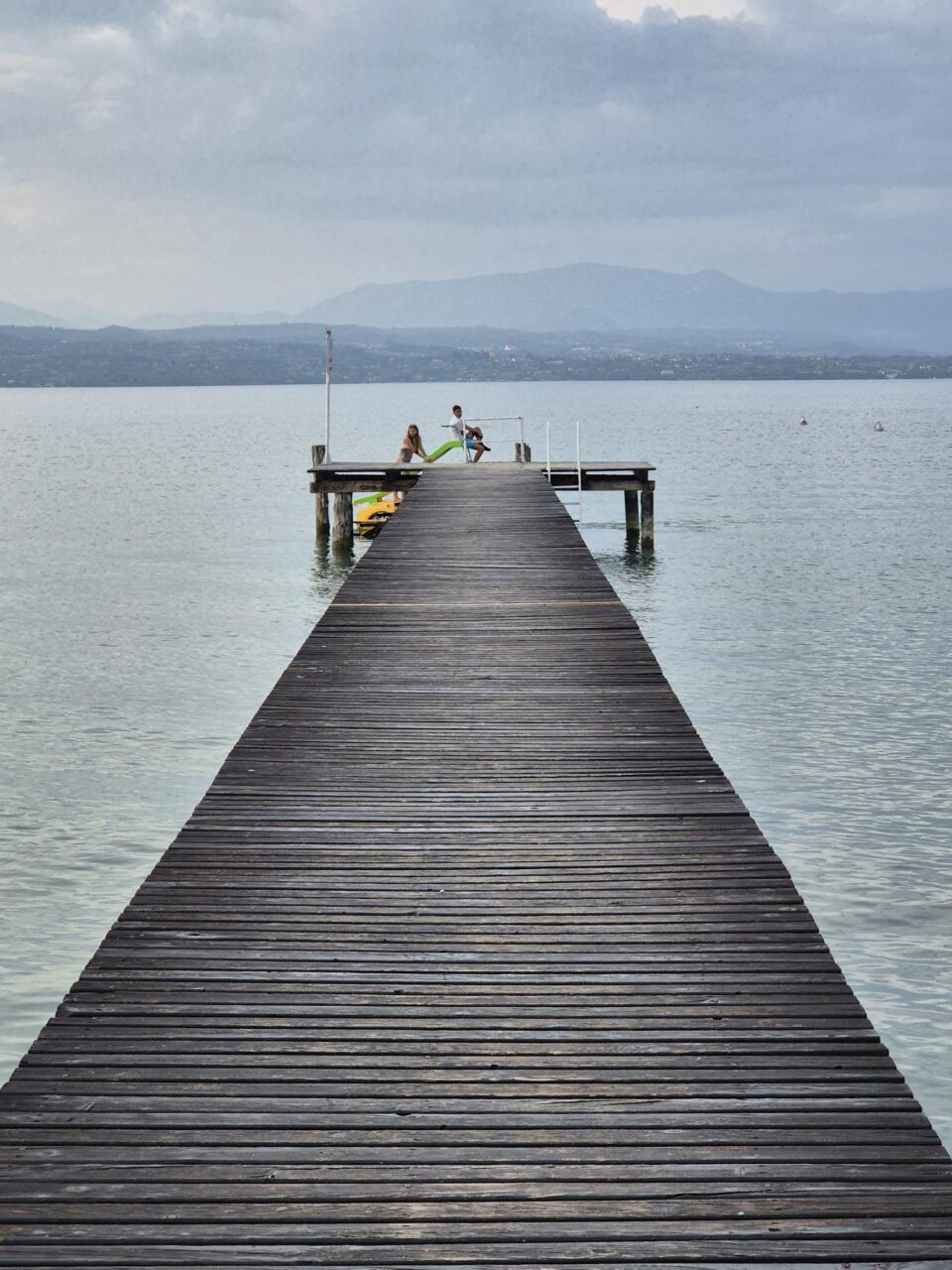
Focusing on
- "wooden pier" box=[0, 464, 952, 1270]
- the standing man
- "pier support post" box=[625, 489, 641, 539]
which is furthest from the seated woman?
"wooden pier" box=[0, 464, 952, 1270]

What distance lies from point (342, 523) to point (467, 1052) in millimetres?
23660

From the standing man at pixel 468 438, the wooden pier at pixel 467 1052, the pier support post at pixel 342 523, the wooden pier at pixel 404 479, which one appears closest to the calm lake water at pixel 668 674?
the pier support post at pixel 342 523

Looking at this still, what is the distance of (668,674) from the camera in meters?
17.1

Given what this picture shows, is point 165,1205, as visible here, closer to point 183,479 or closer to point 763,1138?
point 763,1138

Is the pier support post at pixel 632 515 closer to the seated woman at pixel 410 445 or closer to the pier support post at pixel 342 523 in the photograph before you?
the seated woman at pixel 410 445

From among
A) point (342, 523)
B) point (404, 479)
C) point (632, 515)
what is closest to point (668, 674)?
point (404, 479)

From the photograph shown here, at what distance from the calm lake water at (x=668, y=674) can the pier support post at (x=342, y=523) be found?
1.75 feet

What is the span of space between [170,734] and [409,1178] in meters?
10.5

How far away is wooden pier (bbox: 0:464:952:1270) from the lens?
149 inches

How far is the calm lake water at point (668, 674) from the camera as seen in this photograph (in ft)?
30.1

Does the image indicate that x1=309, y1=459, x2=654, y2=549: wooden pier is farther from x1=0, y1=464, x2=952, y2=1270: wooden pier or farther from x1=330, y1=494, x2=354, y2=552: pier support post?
x1=0, y1=464, x2=952, y2=1270: wooden pier

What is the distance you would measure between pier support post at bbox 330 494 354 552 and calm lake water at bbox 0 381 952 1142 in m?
0.53

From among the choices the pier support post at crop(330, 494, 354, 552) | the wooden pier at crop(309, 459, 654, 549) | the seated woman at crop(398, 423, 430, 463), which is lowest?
the pier support post at crop(330, 494, 354, 552)

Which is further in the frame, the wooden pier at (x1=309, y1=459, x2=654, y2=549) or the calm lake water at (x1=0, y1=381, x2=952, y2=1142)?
the wooden pier at (x1=309, y1=459, x2=654, y2=549)
